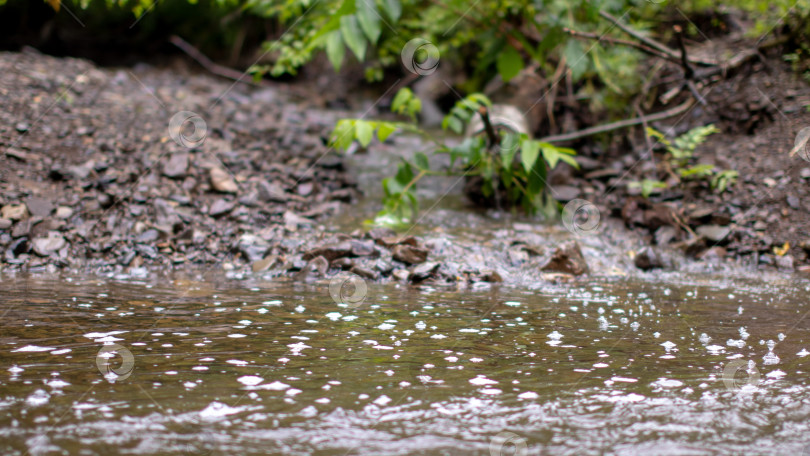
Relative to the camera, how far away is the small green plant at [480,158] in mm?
4113

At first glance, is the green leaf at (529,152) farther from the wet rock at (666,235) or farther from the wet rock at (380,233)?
the wet rock at (666,235)

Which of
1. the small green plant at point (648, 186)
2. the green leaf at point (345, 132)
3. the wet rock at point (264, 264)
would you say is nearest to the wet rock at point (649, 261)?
the small green plant at point (648, 186)

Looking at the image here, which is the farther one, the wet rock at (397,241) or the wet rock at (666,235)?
the wet rock at (666,235)

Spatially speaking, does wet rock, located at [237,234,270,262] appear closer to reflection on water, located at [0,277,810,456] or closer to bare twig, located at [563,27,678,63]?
reflection on water, located at [0,277,810,456]

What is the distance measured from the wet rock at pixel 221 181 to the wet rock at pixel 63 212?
Answer: 1056mm

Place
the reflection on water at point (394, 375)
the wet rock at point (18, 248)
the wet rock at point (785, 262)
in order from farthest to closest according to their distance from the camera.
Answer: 1. the wet rock at point (785, 262)
2. the wet rock at point (18, 248)
3. the reflection on water at point (394, 375)

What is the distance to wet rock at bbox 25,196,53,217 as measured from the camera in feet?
13.7

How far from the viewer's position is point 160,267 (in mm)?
4008

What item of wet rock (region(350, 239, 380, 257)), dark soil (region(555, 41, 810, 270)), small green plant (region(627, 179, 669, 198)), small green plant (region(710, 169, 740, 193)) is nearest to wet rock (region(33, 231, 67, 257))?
wet rock (region(350, 239, 380, 257))

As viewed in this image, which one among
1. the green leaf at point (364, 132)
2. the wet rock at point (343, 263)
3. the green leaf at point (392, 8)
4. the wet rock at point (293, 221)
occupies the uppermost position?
the green leaf at point (392, 8)

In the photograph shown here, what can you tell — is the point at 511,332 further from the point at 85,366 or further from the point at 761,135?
the point at 761,135

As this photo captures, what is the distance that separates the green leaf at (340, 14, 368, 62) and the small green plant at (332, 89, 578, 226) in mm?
1070

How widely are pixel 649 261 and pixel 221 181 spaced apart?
3.42 metres

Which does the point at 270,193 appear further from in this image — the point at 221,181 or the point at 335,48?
the point at 335,48
